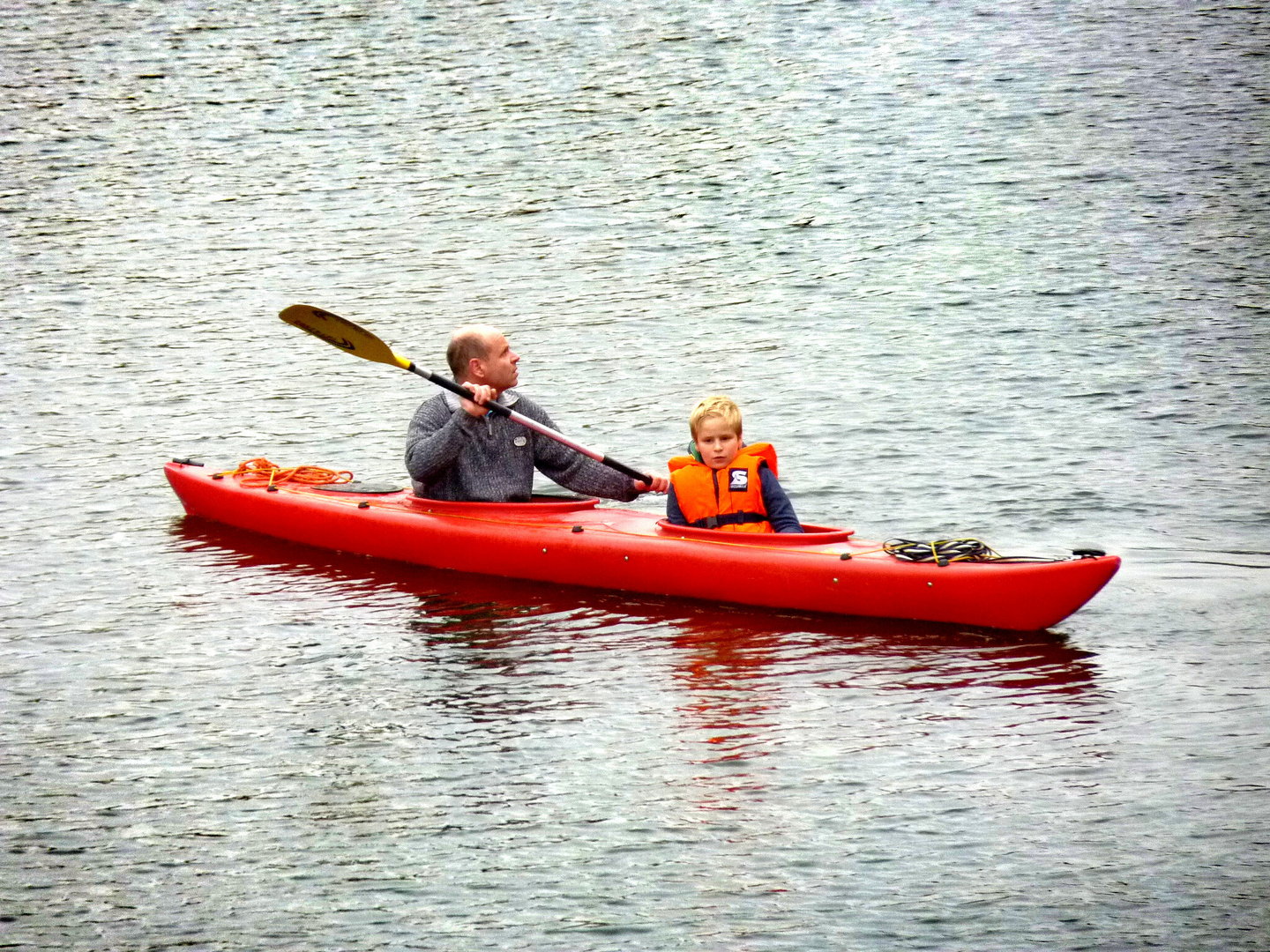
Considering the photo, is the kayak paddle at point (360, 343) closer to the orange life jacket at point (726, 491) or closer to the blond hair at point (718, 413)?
the orange life jacket at point (726, 491)

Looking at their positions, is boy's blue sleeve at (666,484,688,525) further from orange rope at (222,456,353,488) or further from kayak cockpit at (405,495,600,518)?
orange rope at (222,456,353,488)

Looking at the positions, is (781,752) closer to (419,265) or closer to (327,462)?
(327,462)

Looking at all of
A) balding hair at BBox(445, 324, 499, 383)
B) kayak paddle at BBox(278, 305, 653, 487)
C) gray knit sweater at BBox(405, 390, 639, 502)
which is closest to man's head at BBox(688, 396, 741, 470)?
kayak paddle at BBox(278, 305, 653, 487)

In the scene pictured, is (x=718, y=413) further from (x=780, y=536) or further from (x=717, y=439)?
(x=780, y=536)

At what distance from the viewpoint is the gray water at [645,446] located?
4.24 metres

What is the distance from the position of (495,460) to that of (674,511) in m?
0.83

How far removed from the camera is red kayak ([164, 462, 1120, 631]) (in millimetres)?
5613

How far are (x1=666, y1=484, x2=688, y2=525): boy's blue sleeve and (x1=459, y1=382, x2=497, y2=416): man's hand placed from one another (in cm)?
73

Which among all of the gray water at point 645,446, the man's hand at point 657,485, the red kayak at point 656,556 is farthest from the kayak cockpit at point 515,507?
the gray water at point 645,446

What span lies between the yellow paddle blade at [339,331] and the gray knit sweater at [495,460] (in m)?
0.48

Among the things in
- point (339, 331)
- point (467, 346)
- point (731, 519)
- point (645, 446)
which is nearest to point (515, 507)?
point (467, 346)

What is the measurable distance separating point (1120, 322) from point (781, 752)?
621cm

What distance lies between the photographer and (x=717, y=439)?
19.7ft

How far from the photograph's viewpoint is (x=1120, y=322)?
1032 cm
